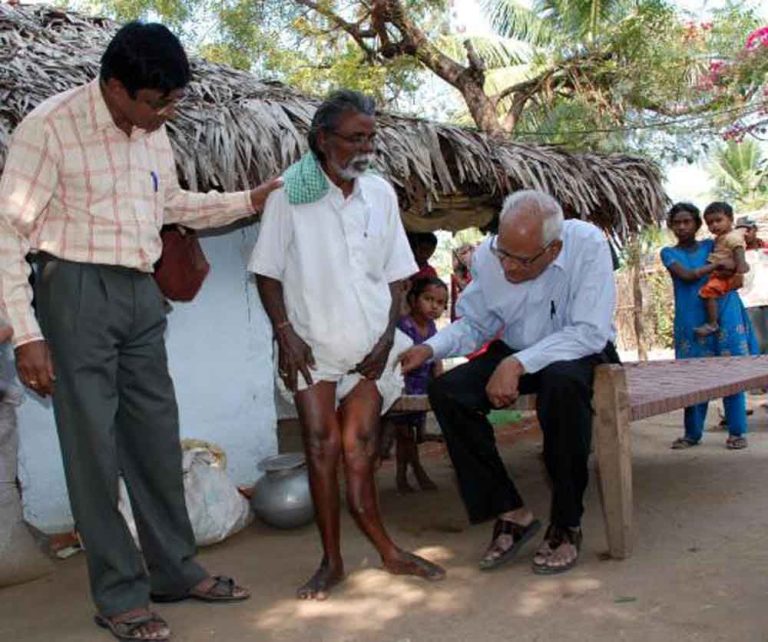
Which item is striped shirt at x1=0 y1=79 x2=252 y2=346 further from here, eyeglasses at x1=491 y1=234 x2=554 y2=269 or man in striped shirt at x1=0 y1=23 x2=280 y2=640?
eyeglasses at x1=491 y1=234 x2=554 y2=269

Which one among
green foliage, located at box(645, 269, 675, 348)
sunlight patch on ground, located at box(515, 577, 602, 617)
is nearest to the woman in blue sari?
sunlight patch on ground, located at box(515, 577, 602, 617)

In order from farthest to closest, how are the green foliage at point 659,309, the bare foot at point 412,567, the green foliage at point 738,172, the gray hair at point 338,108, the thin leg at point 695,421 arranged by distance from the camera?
the green foliage at point 738,172
the green foliage at point 659,309
the thin leg at point 695,421
the bare foot at point 412,567
the gray hair at point 338,108

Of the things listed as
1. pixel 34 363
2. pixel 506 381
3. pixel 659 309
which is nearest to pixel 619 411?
pixel 506 381

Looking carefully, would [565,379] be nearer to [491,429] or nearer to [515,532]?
[491,429]

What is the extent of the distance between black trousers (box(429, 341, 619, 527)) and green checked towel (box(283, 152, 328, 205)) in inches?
36.3

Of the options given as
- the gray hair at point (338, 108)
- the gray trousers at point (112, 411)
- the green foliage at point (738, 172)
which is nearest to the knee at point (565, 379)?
the gray hair at point (338, 108)

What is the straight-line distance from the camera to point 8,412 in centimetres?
370

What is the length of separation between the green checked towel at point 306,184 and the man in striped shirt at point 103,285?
467mm

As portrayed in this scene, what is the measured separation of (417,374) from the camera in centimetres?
507

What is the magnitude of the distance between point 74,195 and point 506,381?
1.65 m

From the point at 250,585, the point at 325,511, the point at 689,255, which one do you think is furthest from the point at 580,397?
the point at 689,255

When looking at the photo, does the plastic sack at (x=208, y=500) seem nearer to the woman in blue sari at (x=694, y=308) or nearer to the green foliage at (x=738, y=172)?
the woman in blue sari at (x=694, y=308)

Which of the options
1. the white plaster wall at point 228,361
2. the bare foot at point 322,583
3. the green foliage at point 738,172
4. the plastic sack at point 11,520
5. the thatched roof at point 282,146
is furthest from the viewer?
the green foliage at point 738,172

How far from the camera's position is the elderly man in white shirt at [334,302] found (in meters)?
3.07
